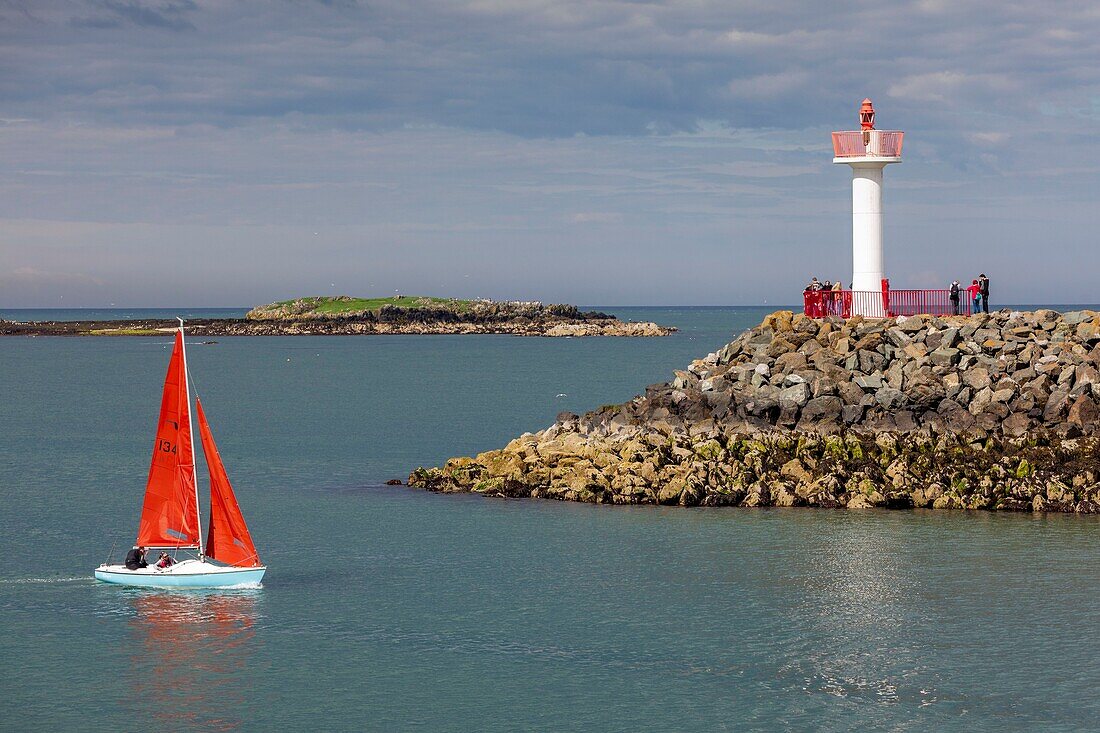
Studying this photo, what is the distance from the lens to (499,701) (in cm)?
1767

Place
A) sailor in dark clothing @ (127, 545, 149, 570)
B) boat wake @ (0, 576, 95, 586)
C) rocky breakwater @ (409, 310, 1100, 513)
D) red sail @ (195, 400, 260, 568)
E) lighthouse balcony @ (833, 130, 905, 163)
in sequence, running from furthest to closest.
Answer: lighthouse balcony @ (833, 130, 905, 163) → rocky breakwater @ (409, 310, 1100, 513) → boat wake @ (0, 576, 95, 586) → sailor in dark clothing @ (127, 545, 149, 570) → red sail @ (195, 400, 260, 568)

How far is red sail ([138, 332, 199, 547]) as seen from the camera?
22797mm

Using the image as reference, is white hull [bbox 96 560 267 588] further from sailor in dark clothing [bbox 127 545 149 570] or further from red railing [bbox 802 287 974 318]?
red railing [bbox 802 287 974 318]

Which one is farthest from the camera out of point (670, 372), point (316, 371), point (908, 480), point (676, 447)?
point (316, 371)

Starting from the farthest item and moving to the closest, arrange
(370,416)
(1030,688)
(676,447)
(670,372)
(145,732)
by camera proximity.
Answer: (670,372), (370,416), (676,447), (1030,688), (145,732)

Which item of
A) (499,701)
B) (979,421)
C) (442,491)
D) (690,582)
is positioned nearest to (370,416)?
(442,491)

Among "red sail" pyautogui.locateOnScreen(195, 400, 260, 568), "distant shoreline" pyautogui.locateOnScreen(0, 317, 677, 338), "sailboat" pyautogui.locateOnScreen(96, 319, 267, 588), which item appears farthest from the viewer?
"distant shoreline" pyautogui.locateOnScreen(0, 317, 677, 338)

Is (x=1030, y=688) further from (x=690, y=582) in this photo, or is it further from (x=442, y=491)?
(x=442, y=491)

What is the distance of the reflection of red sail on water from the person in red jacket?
81.2 ft

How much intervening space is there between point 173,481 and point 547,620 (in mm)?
7007

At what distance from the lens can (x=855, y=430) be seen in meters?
31.9

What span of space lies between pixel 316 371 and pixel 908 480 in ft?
240

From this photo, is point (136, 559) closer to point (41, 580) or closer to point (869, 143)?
point (41, 580)

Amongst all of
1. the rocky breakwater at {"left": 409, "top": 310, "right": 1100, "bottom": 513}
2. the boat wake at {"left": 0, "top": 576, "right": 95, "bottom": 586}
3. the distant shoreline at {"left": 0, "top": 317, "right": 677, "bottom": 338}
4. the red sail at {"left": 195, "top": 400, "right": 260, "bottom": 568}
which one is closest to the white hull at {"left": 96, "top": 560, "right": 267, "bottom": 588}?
the red sail at {"left": 195, "top": 400, "right": 260, "bottom": 568}
